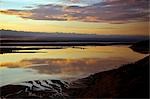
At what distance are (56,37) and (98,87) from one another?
1.78 feet

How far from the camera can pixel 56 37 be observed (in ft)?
10.9

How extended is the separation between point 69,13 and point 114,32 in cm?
42

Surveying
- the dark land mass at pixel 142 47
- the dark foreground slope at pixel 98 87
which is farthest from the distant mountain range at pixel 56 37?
the dark foreground slope at pixel 98 87

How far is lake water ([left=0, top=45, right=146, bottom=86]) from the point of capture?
10.8 ft

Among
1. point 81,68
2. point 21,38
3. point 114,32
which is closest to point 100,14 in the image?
point 114,32

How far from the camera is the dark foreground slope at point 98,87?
3273mm

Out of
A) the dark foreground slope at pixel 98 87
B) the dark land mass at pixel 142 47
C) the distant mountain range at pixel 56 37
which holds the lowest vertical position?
the dark foreground slope at pixel 98 87

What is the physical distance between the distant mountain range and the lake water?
0.22ft

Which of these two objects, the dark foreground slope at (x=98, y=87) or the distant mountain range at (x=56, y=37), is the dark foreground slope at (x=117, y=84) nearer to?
the dark foreground slope at (x=98, y=87)

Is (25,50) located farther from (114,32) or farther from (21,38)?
(114,32)

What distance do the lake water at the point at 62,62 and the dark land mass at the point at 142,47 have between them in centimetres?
4

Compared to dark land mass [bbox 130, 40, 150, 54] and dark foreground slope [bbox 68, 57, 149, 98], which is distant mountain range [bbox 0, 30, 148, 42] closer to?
dark land mass [bbox 130, 40, 150, 54]

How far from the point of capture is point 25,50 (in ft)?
10.8

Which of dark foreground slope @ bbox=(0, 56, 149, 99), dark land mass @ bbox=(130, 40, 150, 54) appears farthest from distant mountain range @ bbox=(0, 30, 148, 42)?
dark foreground slope @ bbox=(0, 56, 149, 99)
